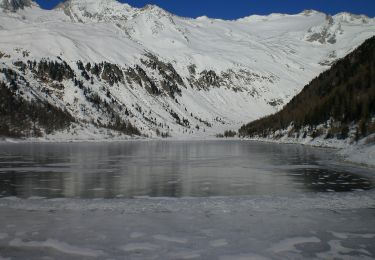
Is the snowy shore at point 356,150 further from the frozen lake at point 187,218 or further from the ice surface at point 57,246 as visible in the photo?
the ice surface at point 57,246

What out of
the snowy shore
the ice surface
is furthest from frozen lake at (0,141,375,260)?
the snowy shore

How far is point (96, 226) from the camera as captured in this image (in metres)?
17.3

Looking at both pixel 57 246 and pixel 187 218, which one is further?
pixel 187 218

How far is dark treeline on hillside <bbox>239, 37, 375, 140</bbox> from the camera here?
300 ft

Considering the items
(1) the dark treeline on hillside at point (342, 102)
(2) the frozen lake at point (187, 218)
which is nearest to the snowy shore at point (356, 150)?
(1) the dark treeline on hillside at point (342, 102)

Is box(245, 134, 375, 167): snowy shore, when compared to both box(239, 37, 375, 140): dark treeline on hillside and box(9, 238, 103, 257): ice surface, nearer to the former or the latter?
box(239, 37, 375, 140): dark treeline on hillside

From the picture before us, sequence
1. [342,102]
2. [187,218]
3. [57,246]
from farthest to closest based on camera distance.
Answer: [342,102], [187,218], [57,246]

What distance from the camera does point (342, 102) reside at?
111188 mm

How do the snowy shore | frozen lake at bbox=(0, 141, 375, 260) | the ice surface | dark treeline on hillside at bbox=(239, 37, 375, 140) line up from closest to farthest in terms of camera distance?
the ice surface < frozen lake at bbox=(0, 141, 375, 260) < the snowy shore < dark treeline on hillside at bbox=(239, 37, 375, 140)

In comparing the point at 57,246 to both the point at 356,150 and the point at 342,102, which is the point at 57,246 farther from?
the point at 342,102

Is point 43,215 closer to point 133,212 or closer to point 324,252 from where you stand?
point 133,212

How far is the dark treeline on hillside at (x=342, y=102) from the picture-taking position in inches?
3604

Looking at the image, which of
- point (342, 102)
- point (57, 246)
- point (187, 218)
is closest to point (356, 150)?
point (187, 218)

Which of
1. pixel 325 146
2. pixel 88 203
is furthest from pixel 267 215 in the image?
pixel 325 146
